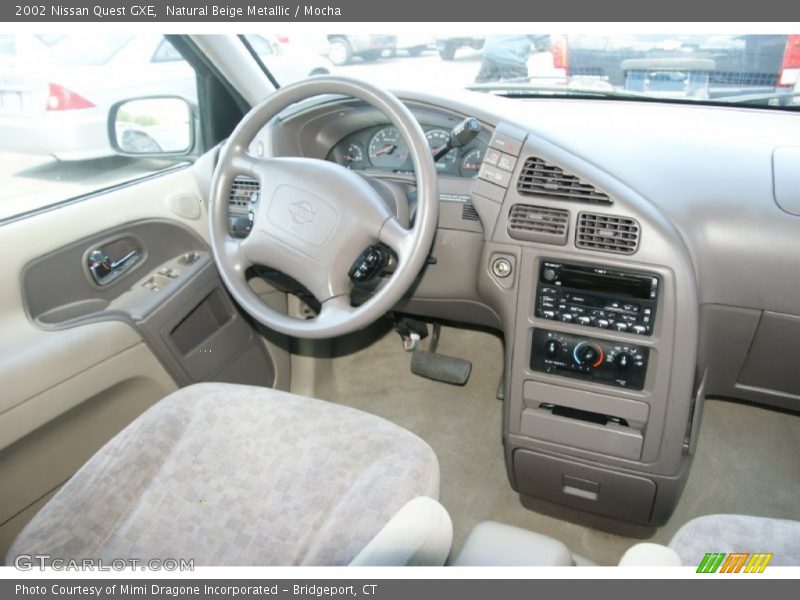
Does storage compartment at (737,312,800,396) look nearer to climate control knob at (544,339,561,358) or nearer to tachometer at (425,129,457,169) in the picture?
climate control knob at (544,339,561,358)

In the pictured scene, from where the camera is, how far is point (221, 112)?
2.15 m

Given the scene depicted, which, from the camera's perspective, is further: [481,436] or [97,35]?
→ [481,436]

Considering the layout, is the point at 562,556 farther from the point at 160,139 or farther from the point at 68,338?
the point at 160,139

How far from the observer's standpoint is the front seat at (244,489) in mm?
1107

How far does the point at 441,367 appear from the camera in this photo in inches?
89.1

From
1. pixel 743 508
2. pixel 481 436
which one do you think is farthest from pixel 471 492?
pixel 743 508

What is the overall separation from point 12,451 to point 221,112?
1.31m

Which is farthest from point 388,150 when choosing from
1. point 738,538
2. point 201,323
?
point 738,538

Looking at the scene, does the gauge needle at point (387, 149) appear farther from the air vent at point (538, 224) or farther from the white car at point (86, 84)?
the air vent at point (538, 224)

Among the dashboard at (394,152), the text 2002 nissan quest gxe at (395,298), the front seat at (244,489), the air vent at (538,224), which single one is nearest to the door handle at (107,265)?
the text 2002 nissan quest gxe at (395,298)

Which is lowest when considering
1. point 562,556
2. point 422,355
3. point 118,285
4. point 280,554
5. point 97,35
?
point 422,355

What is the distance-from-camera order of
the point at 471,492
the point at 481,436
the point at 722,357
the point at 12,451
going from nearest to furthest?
the point at 12,451 < the point at 722,357 < the point at 471,492 < the point at 481,436

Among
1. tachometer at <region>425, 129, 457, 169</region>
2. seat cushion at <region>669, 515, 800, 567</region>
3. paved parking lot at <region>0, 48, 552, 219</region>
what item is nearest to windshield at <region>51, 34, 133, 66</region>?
paved parking lot at <region>0, 48, 552, 219</region>

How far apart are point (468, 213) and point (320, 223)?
486 millimetres
